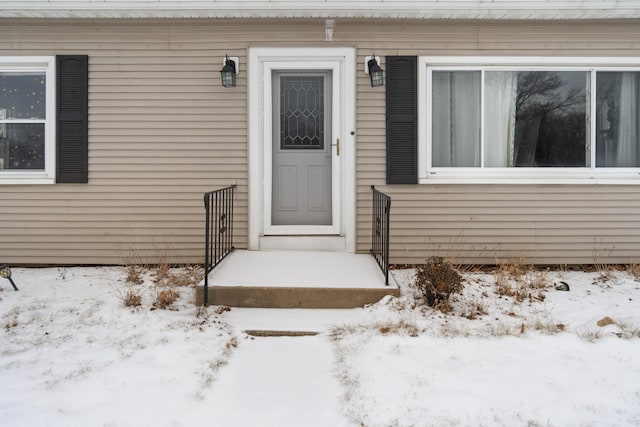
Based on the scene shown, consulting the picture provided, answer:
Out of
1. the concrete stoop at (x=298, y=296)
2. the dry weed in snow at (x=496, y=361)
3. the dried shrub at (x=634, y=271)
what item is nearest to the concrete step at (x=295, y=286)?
the concrete stoop at (x=298, y=296)

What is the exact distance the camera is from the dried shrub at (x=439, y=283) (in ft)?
11.5

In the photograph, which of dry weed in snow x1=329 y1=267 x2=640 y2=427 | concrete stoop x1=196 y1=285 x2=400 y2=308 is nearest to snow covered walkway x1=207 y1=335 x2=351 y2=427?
dry weed in snow x1=329 y1=267 x2=640 y2=427

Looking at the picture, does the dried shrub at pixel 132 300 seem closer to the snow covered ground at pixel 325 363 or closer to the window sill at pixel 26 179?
the snow covered ground at pixel 325 363

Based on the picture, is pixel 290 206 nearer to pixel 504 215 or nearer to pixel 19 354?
pixel 504 215

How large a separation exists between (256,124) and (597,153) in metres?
4.02

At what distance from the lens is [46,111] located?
484 centimetres

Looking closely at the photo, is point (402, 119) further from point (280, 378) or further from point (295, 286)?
point (280, 378)

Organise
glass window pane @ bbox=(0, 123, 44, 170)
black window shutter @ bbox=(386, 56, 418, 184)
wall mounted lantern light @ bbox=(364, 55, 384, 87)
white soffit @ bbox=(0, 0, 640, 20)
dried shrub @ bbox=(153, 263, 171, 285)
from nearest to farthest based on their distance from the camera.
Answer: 1. dried shrub @ bbox=(153, 263, 171, 285)
2. white soffit @ bbox=(0, 0, 640, 20)
3. wall mounted lantern light @ bbox=(364, 55, 384, 87)
4. black window shutter @ bbox=(386, 56, 418, 184)
5. glass window pane @ bbox=(0, 123, 44, 170)

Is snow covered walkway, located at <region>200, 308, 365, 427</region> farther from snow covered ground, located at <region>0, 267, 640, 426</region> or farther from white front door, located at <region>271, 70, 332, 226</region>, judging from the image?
white front door, located at <region>271, 70, 332, 226</region>

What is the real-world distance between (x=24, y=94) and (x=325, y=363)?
4.77 metres

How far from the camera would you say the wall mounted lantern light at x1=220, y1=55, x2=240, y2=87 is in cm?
462

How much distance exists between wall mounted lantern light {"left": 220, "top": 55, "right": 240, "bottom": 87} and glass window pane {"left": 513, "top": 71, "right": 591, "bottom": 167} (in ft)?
10.8

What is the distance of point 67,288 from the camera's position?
409cm

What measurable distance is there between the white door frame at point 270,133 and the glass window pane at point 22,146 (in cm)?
249
